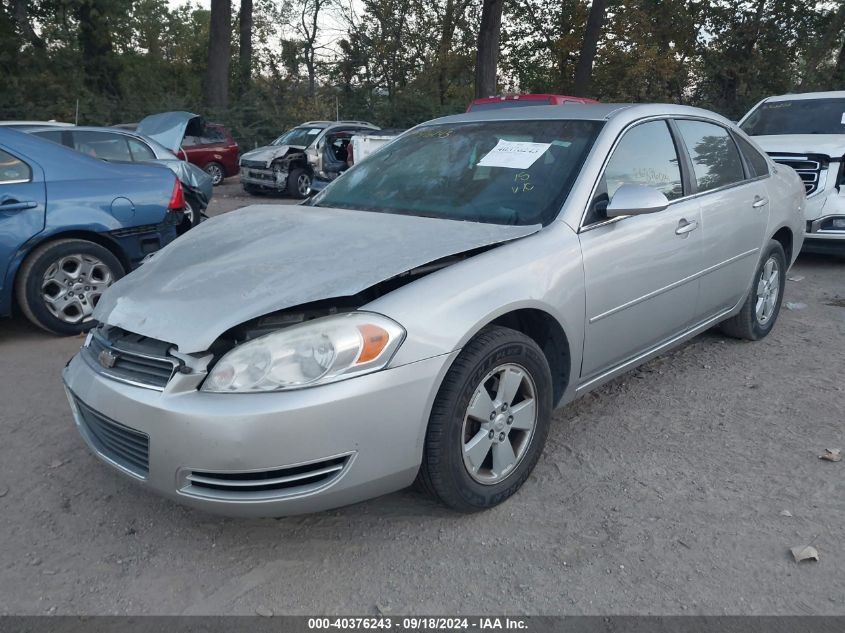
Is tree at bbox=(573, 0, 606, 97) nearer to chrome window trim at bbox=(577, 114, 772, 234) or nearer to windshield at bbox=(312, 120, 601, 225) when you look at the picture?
chrome window trim at bbox=(577, 114, 772, 234)

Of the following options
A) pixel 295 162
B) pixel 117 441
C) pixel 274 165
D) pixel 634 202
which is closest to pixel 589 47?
pixel 295 162

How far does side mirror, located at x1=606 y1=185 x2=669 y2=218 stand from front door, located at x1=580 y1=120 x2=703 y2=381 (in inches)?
4.3

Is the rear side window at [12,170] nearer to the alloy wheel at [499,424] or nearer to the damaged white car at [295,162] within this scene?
the alloy wheel at [499,424]

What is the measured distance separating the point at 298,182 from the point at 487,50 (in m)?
6.64

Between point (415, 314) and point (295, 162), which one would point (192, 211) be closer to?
point (295, 162)

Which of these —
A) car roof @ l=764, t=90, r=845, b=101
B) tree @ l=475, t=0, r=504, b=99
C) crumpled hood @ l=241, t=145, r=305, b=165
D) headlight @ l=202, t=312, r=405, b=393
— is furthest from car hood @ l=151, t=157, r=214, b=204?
tree @ l=475, t=0, r=504, b=99

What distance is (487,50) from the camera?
17812 mm

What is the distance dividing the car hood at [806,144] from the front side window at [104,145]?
7.05 meters

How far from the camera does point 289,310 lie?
8.40 feet

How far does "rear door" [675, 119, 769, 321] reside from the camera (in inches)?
159

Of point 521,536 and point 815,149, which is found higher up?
point 815,149

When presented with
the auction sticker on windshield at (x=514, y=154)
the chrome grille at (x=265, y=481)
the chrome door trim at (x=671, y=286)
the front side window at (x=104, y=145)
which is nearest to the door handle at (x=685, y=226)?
the chrome door trim at (x=671, y=286)

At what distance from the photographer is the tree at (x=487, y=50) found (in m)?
17.7
